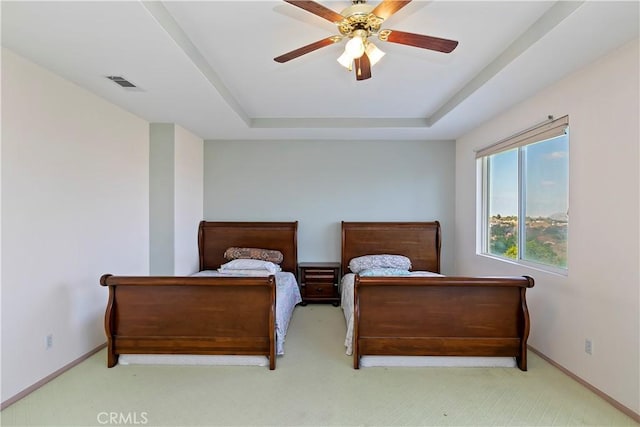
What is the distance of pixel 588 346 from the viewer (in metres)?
2.42

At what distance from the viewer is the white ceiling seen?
74.0 inches

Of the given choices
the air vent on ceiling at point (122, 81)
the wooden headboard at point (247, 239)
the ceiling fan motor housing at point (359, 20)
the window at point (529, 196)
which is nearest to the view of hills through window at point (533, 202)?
the window at point (529, 196)

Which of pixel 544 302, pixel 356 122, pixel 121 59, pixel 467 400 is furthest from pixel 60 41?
pixel 544 302

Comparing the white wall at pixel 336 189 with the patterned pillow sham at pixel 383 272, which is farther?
the white wall at pixel 336 189

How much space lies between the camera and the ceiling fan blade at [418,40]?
186cm

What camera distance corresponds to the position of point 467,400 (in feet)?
7.52

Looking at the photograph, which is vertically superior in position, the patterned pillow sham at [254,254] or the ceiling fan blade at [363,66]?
the ceiling fan blade at [363,66]

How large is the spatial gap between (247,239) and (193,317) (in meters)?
1.98

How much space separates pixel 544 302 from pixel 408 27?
263 cm

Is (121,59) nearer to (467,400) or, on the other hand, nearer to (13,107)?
(13,107)

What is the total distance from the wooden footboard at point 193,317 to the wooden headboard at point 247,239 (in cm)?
187

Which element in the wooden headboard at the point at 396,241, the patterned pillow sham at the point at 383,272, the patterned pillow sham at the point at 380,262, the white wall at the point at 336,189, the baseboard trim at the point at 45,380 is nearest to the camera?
the baseboard trim at the point at 45,380

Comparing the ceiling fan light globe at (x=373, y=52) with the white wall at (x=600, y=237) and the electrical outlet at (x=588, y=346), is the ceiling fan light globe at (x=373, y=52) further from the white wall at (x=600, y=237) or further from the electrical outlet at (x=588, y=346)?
the electrical outlet at (x=588, y=346)

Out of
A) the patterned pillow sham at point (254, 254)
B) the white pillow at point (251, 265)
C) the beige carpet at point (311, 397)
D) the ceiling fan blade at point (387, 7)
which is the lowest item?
the beige carpet at point (311, 397)
